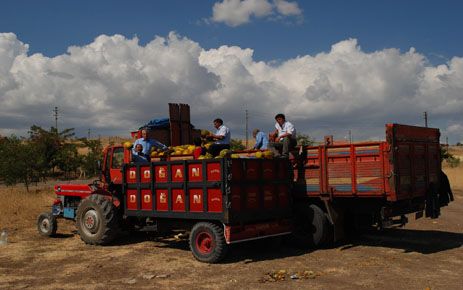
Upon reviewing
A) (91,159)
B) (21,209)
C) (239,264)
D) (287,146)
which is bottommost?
(239,264)

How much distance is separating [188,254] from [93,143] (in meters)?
29.0

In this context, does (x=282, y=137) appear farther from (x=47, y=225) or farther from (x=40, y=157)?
(x=40, y=157)

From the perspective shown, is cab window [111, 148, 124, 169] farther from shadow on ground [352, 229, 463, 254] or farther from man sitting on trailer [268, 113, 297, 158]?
shadow on ground [352, 229, 463, 254]

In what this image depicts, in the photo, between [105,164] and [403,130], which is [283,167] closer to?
[403,130]

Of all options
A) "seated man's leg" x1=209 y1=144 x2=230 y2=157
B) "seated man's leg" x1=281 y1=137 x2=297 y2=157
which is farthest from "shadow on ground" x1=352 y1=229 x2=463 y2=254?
"seated man's leg" x1=209 y1=144 x2=230 y2=157

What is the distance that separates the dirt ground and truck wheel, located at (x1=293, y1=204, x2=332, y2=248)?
0.27 metres

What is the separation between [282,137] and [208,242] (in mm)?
3174

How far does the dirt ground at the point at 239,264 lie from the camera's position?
7848 mm

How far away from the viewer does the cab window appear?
12.3m

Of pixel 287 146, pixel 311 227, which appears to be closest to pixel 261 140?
pixel 287 146

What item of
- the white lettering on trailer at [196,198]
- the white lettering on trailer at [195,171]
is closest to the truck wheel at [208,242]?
the white lettering on trailer at [196,198]

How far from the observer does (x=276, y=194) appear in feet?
34.2

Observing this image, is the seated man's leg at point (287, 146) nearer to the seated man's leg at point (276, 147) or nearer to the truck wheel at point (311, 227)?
the seated man's leg at point (276, 147)

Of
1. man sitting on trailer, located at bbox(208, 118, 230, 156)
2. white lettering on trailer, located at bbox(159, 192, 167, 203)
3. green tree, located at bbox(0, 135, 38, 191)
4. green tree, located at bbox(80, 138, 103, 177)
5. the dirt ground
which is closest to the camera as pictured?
the dirt ground
